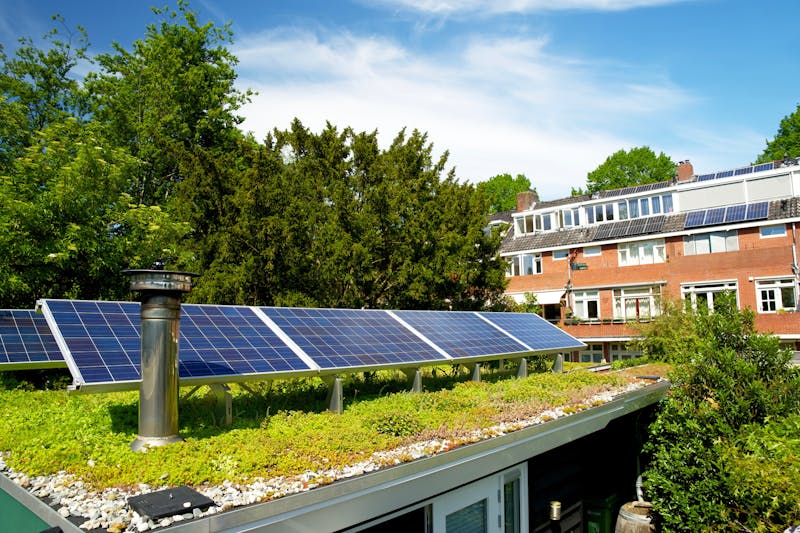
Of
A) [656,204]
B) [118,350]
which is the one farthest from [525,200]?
[118,350]

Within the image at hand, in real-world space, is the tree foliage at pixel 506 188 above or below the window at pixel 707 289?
above

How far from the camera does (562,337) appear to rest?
17.8 meters

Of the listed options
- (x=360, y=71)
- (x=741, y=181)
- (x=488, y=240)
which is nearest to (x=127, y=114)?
(x=360, y=71)

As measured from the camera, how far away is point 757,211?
36.0m

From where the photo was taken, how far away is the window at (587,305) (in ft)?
139

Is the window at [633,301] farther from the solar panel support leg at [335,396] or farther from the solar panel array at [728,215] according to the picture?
the solar panel support leg at [335,396]

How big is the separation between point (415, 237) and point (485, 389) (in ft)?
45.1

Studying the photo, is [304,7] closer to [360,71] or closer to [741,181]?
[360,71]

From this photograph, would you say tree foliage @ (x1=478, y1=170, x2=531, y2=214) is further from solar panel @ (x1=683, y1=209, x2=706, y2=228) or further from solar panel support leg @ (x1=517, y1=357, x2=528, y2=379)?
solar panel support leg @ (x1=517, y1=357, x2=528, y2=379)

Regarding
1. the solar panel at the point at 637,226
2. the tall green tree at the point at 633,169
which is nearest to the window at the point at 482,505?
the solar panel at the point at 637,226

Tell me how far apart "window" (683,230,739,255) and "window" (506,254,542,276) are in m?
11.6

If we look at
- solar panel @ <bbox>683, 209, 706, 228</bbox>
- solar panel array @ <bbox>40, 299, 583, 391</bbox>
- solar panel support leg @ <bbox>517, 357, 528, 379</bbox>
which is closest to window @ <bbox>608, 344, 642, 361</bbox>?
solar panel @ <bbox>683, 209, 706, 228</bbox>

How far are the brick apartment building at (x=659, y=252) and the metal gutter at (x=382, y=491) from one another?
931 inches

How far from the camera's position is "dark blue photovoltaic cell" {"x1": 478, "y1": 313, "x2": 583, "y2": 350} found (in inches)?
632
